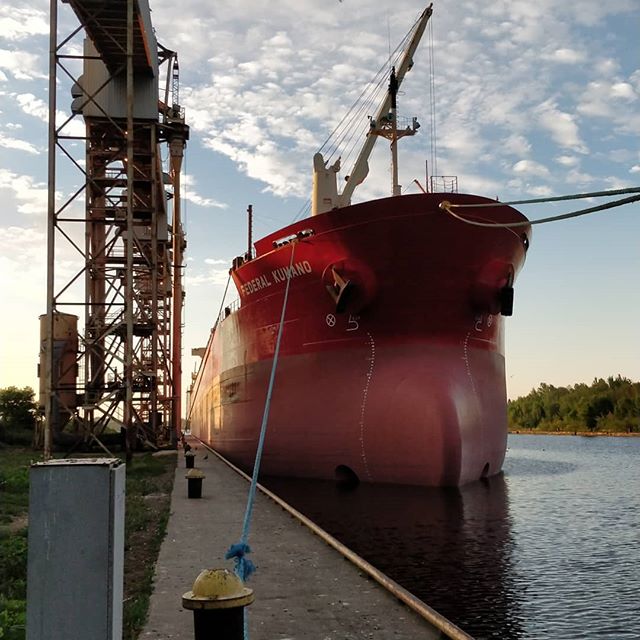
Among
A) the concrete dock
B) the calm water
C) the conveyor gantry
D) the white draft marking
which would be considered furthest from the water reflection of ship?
the conveyor gantry

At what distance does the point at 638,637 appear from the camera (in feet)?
23.8

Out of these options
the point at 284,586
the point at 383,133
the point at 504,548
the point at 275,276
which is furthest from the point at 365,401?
the point at 383,133

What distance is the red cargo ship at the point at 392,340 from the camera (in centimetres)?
1673

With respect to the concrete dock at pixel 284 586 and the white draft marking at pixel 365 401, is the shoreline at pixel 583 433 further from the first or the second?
the concrete dock at pixel 284 586

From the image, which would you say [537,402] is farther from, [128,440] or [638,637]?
[638,637]

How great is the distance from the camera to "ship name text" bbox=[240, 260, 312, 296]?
18.5 metres

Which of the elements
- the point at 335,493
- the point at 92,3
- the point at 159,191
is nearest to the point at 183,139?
the point at 159,191

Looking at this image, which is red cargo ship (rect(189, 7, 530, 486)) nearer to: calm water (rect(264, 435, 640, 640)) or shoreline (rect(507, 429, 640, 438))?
calm water (rect(264, 435, 640, 640))

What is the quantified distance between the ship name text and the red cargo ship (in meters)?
0.06

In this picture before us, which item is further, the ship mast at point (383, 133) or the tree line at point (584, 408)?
the tree line at point (584, 408)

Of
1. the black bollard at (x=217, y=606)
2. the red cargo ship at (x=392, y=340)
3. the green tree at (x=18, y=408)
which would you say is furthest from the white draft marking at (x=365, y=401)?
the green tree at (x=18, y=408)

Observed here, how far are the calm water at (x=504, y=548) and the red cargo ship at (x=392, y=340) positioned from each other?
33.7 inches

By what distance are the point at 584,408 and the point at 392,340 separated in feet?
254

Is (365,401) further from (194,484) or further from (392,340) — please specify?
(194,484)
